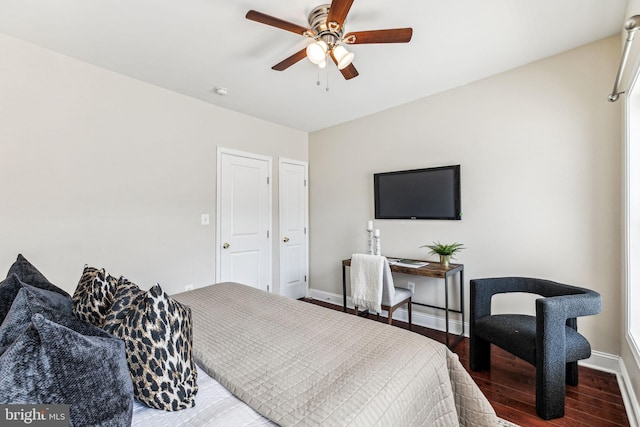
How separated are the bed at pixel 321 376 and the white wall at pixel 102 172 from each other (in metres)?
1.47

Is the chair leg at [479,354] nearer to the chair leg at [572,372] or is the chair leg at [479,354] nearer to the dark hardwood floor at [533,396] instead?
the dark hardwood floor at [533,396]

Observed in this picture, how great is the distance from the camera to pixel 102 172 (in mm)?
2441

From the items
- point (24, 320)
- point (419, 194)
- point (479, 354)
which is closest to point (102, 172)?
point (24, 320)

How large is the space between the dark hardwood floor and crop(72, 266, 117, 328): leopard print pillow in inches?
88.7

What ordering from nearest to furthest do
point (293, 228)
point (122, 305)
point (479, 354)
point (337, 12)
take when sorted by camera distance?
point (122, 305), point (337, 12), point (479, 354), point (293, 228)

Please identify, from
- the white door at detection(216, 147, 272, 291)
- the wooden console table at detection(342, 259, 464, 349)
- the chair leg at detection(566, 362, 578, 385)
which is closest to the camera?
the chair leg at detection(566, 362, 578, 385)

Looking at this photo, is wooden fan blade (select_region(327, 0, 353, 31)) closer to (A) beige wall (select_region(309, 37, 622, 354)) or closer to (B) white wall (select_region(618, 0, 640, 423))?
(B) white wall (select_region(618, 0, 640, 423))

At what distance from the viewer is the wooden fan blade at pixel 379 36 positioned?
165 cm

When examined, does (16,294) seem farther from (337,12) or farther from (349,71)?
(349,71)

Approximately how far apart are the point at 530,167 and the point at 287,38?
2.30 metres

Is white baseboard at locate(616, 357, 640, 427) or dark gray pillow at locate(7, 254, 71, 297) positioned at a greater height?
dark gray pillow at locate(7, 254, 71, 297)

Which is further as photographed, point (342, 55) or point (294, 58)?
point (294, 58)

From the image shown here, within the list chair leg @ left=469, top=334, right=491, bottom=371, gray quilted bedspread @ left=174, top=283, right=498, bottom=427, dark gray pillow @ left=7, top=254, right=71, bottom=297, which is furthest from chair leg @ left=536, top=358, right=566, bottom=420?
dark gray pillow @ left=7, top=254, right=71, bottom=297

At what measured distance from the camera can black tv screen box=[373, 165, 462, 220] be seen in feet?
9.39
